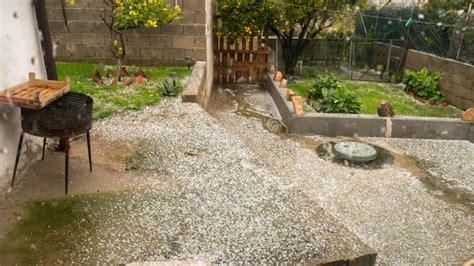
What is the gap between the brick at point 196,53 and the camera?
8586mm

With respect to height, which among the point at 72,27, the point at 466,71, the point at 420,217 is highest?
the point at 72,27

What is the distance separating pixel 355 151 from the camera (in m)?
6.25

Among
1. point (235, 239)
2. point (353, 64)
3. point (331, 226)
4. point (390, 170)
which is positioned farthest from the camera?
point (353, 64)

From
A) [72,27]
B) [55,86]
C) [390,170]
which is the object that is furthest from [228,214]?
[72,27]

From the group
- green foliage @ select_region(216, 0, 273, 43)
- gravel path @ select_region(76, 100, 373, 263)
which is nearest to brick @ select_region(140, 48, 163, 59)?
green foliage @ select_region(216, 0, 273, 43)

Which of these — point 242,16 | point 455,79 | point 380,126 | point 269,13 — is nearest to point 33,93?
point 380,126

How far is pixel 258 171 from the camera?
4.39m

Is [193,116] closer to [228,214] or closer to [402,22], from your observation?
[228,214]

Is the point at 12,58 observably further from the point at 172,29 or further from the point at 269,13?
the point at 269,13

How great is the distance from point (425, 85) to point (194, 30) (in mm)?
6203

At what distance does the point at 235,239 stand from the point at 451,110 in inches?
313

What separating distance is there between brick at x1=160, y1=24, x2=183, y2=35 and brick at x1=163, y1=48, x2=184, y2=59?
0.38 m

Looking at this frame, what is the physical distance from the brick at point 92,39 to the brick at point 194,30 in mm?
1946

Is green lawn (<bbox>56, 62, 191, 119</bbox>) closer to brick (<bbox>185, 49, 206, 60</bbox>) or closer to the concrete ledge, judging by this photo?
the concrete ledge
